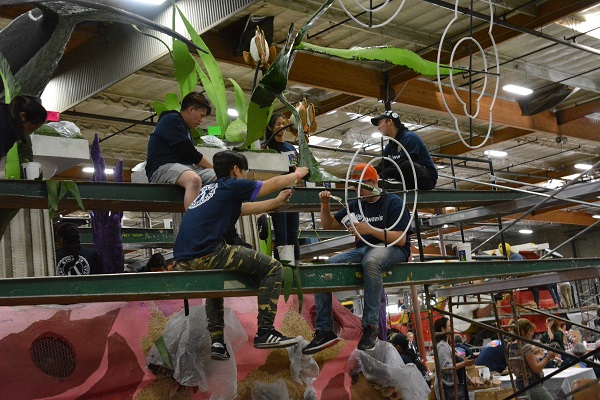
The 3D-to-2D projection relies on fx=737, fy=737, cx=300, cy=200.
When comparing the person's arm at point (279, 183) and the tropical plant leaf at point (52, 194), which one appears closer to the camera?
the tropical plant leaf at point (52, 194)

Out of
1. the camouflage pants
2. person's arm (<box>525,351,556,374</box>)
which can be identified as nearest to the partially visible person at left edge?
the camouflage pants

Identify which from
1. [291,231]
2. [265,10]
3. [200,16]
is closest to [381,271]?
[291,231]

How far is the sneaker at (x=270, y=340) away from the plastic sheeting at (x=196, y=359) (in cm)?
60

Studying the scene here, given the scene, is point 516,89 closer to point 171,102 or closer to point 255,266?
point 171,102

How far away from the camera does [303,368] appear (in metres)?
5.44

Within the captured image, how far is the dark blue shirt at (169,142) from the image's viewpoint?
4.73m

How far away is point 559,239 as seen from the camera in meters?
27.2

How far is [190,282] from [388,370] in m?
2.52

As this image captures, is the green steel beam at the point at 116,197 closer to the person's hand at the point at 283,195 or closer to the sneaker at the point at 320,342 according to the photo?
the person's hand at the point at 283,195

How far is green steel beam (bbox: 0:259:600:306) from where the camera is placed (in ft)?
11.0

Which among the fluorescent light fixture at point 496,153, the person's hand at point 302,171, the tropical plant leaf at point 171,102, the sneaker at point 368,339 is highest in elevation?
the fluorescent light fixture at point 496,153

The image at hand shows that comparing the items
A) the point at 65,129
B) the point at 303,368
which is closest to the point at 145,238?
the point at 303,368

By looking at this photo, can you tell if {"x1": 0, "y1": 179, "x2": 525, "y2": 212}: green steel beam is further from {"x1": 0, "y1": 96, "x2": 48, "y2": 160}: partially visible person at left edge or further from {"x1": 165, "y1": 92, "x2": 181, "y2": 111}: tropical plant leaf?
{"x1": 165, "y1": 92, "x2": 181, "y2": 111}: tropical plant leaf

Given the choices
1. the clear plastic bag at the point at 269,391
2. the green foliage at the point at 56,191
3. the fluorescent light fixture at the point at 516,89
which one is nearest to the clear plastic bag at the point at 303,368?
the clear plastic bag at the point at 269,391
